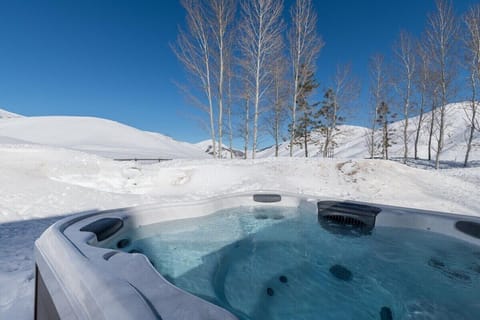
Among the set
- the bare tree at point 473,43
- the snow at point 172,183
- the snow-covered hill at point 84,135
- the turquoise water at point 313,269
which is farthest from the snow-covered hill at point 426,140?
the snow-covered hill at point 84,135

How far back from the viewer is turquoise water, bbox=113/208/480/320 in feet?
5.76

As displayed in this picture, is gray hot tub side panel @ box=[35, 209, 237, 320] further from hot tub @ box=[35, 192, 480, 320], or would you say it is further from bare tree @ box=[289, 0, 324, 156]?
bare tree @ box=[289, 0, 324, 156]

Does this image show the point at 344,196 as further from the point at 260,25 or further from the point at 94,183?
the point at 260,25

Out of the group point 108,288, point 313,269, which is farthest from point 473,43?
point 108,288

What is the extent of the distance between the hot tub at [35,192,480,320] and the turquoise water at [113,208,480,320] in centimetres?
1

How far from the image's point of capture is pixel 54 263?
1.32 m

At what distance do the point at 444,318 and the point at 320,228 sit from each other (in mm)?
1797

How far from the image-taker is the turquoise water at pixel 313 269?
69.1 inches

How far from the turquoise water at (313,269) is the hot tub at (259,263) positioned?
0.01 m

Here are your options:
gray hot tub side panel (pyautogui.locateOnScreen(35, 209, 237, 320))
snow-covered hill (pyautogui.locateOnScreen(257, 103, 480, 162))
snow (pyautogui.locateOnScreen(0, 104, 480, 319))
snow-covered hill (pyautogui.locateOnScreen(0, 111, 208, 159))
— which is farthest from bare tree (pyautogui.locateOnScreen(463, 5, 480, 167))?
snow-covered hill (pyautogui.locateOnScreen(0, 111, 208, 159))

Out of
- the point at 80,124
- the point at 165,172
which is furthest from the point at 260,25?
the point at 80,124

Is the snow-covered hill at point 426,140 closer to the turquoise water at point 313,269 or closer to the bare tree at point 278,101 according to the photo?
the bare tree at point 278,101

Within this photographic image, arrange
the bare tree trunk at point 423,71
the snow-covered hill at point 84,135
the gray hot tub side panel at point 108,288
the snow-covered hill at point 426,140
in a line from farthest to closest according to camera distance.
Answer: the snow-covered hill at point 84,135
the snow-covered hill at point 426,140
the bare tree trunk at point 423,71
the gray hot tub side panel at point 108,288

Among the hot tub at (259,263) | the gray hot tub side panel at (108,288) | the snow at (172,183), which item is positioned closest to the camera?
the gray hot tub side panel at (108,288)
